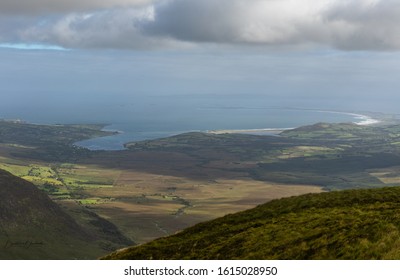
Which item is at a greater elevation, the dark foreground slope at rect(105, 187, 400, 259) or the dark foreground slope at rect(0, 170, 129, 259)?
the dark foreground slope at rect(105, 187, 400, 259)

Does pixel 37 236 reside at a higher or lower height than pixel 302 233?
lower

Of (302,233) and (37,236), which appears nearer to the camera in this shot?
(302,233)

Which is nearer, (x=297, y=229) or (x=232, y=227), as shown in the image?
(x=297, y=229)

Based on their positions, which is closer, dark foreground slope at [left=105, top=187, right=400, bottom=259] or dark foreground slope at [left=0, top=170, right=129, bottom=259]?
dark foreground slope at [left=105, top=187, right=400, bottom=259]
